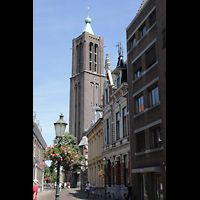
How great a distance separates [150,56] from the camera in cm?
2112

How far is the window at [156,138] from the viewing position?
18.8 metres

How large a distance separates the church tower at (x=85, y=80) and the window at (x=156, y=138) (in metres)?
59.2

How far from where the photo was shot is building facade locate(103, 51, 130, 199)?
24953mm

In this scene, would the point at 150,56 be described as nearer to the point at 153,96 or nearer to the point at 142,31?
the point at 153,96

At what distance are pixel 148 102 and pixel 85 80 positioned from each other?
64.1 meters

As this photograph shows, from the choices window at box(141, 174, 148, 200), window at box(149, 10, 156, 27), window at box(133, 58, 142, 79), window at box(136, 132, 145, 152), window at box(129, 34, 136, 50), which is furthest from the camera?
window at box(129, 34, 136, 50)

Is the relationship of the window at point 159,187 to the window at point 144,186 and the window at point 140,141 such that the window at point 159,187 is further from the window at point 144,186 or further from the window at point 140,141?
the window at point 140,141

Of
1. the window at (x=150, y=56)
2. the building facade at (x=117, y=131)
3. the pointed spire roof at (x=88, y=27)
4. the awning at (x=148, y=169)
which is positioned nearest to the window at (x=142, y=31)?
the window at (x=150, y=56)

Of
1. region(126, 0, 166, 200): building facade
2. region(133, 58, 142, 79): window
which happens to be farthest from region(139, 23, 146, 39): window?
region(133, 58, 142, 79): window

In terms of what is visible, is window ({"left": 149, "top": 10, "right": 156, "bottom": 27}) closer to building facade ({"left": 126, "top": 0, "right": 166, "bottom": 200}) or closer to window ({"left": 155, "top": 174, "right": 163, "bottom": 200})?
building facade ({"left": 126, "top": 0, "right": 166, "bottom": 200})

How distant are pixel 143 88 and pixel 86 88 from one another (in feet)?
204

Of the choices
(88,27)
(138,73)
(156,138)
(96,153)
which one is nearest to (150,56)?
(138,73)
